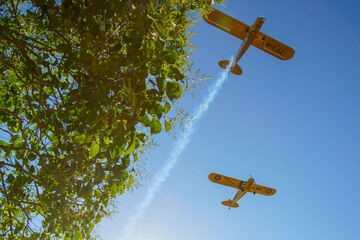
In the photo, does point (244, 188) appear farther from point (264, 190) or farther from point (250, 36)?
point (250, 36)

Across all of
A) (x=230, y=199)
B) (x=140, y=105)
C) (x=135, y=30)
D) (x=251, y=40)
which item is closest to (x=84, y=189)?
(x=140, y=105)

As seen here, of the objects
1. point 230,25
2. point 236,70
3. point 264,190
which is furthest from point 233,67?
point 264,190

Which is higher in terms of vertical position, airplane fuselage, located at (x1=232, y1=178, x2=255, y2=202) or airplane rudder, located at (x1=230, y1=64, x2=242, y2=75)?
airplane rudder, located at (x1=230, y1=64, x2=242, y2=75)

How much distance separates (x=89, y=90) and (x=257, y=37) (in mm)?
18075

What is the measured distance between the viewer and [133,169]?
2.68 meters

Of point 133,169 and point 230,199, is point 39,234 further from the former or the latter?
point 230,199

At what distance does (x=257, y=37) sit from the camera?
57.5 ft

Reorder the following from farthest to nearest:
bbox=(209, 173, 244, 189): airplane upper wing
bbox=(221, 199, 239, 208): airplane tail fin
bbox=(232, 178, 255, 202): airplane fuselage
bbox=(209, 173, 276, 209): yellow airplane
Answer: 1. bbox=(221, 199, 239, 208): airplane tail fin
2. bbox=(209, 173, 244, 189): airplane upper wing
3. bbox=(209, 173, 276, 209): yellow airplane
4. bbox=(232, 178, 255, 202): airplane fuselage

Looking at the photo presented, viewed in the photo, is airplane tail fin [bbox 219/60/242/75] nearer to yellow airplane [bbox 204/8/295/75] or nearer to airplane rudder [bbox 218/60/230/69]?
airplane rudder [bbox 218/60/230/69]

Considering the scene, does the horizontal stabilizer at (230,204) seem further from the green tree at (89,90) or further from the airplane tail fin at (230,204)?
the green tree at (89,90)

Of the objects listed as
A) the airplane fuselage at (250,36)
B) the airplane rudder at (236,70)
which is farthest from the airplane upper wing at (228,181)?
the airplane fuselage at (250,36)

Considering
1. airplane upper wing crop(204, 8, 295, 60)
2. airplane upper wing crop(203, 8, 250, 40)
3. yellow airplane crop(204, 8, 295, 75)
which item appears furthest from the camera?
airplane upper wing crop(204, 8, 295, 60)

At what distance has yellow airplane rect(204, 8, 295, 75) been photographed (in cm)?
1700

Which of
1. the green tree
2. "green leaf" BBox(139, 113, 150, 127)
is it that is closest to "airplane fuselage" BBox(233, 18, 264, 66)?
the green tree
